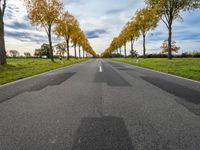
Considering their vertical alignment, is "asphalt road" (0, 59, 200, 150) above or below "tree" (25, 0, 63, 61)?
below

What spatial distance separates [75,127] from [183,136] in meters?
1.78

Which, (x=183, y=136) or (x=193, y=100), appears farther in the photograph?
(x=193, y=100)

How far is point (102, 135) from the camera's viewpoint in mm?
3045

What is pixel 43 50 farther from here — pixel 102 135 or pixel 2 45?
pixel 102 135

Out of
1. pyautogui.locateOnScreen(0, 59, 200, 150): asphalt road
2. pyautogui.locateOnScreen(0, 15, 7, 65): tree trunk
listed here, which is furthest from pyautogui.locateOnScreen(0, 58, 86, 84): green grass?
pyautogui.locateOnScreen(0, 59, 200, 150): asphalt road

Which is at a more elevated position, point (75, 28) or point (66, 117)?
point (75, 28)

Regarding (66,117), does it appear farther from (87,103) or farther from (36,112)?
(87,103)

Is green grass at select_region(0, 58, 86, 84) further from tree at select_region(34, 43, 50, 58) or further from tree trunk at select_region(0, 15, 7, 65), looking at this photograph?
tree at select_region(34, 43, 50, 58)

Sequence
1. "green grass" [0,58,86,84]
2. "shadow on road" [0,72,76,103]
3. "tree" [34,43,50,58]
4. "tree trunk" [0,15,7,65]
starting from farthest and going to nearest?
1. "tree" [34,43,50,58]
2. "tree trunk" [0,15,7,65]
3. "green grass" [0,58,86,84]
4. "shadow on road" [0,72,76,103]

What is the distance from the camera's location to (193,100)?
5.41m

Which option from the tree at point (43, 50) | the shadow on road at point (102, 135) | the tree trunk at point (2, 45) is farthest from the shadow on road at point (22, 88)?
the tree at point (43, 50)

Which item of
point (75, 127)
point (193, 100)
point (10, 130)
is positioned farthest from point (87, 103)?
point (193, 100)

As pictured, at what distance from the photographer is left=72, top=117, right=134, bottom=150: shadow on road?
105 inches

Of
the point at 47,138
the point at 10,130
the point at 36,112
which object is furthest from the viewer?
the point at 36,112
